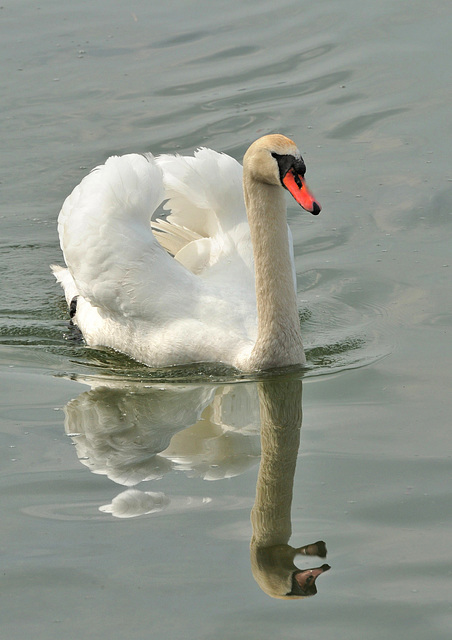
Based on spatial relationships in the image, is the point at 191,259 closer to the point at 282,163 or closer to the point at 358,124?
the point at 282,163

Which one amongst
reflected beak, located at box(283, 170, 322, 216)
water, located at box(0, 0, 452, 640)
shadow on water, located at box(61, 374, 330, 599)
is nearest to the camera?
water, located at box(0, 0, 452, 640)

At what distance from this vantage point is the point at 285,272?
813 cm

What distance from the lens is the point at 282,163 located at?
24.6ft

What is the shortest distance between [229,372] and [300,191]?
1.50m

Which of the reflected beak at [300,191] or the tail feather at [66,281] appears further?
the tail feather at [66,281]

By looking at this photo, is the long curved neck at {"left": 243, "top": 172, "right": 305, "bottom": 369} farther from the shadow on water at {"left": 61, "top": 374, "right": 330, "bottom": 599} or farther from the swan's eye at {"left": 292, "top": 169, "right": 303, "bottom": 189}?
the swan's eye at {"left": 292, "top": 169, "right": 303, "bottom": 189}

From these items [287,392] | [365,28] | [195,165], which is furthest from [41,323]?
[365,28]

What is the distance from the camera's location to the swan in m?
8.05

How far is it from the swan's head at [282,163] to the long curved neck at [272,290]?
1.30 feet

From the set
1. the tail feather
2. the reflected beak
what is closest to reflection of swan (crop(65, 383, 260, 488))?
the reflected beak

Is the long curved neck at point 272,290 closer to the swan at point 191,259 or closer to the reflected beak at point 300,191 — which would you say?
the swan at point 191,259

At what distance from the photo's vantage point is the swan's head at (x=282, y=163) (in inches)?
292

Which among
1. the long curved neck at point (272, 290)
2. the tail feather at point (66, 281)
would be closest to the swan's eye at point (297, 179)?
the long curved neck at point (272, 290)

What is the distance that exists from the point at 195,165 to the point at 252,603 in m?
4.38
